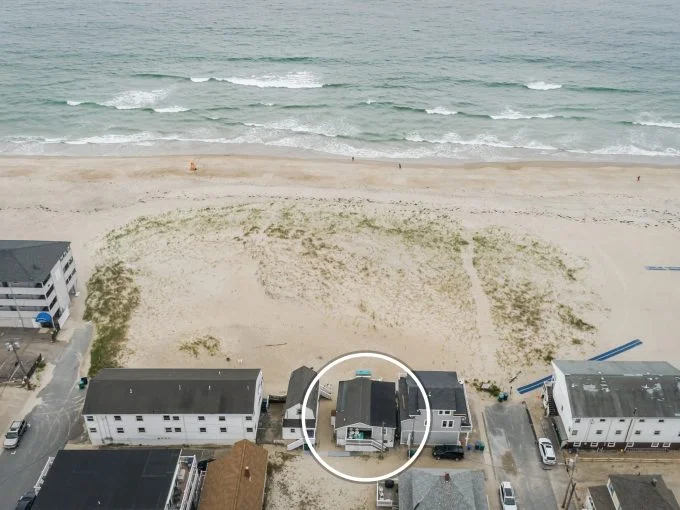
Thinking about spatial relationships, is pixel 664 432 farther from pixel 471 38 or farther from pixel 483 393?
pixel 471 38

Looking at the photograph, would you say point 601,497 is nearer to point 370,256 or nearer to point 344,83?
point 370,256

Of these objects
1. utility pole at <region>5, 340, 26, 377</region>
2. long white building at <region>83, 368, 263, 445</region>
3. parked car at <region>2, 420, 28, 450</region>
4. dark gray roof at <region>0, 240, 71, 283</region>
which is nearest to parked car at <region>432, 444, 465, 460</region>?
long white building at <region>83, 368, 263, 445</region>

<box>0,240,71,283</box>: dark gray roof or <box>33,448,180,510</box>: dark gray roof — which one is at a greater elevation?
<box>0,240,71,283</box>: dark gray roof

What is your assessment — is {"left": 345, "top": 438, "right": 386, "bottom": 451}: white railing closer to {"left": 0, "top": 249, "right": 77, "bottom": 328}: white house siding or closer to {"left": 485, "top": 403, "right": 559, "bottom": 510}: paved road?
{"left": 485, "top": 403, "right": 559, "bottom": 510}: paved road

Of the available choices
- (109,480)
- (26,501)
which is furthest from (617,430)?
(26,501)

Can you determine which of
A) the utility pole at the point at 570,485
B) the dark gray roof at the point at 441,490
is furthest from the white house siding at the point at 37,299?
the utility pole at the point at 570,485
